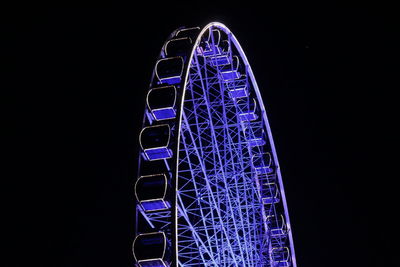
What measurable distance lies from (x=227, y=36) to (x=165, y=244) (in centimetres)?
794

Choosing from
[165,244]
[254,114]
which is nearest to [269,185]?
[254,114]

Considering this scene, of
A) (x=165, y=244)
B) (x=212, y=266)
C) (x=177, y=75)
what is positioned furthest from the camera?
(x=212, y=266)

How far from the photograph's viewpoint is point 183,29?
17.0 meters

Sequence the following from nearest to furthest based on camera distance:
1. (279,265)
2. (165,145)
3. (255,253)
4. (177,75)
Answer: (165,145) < (177,75) < (255,253) < (279,265)

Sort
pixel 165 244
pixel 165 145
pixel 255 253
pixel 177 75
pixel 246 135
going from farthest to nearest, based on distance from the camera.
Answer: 1. pixel 246 135
2. pixel 255 253
3. pixel 177 75
4. pixel 165 145
5. pixel 165 244

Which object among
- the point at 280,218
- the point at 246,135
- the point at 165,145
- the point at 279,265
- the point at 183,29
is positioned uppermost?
the point at 183,29

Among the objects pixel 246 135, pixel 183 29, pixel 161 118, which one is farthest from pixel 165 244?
pixel 246 135

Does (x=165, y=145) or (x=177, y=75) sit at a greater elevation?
(x=177, y=75)

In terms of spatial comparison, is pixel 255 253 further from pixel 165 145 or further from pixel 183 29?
pixel 183 29

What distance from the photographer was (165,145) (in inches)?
555

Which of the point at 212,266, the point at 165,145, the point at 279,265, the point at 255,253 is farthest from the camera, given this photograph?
the point at 279,265

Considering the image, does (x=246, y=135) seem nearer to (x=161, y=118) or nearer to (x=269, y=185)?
(x=269, y=185)

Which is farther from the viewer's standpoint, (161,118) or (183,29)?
(183,29)

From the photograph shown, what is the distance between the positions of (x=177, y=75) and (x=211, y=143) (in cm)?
252
